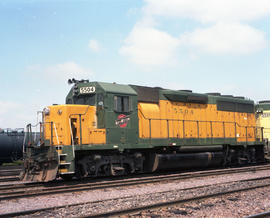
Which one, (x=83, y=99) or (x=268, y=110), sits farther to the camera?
(x=268, y=110)

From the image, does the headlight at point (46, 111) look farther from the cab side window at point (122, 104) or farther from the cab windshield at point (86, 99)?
the cab side window at point (122, 104)

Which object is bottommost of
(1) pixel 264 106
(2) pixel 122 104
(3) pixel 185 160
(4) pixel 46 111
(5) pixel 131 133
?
(3) pixel 185 160

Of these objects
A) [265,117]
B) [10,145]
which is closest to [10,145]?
[10,145]

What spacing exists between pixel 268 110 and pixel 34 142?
47.7 feet

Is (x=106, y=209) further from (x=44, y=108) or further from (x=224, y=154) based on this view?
(x=224, y=154)

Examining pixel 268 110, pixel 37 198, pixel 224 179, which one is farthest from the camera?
pixel 268 110

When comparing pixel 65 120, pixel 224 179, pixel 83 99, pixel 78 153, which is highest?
pixel 83 99

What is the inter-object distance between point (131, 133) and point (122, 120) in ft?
2.19

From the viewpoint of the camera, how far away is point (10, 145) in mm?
19641

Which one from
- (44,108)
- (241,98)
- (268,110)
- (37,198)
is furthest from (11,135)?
(268,110)

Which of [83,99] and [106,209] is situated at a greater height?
[83,99]

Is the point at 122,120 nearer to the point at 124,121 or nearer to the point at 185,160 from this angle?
the point at 124,121

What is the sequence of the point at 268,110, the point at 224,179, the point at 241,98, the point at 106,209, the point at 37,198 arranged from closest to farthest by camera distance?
the point at 106,209
the point at 37,198
the point at 224,179
the point at 241,98
the point at 268,110

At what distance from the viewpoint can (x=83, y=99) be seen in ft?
38.9
